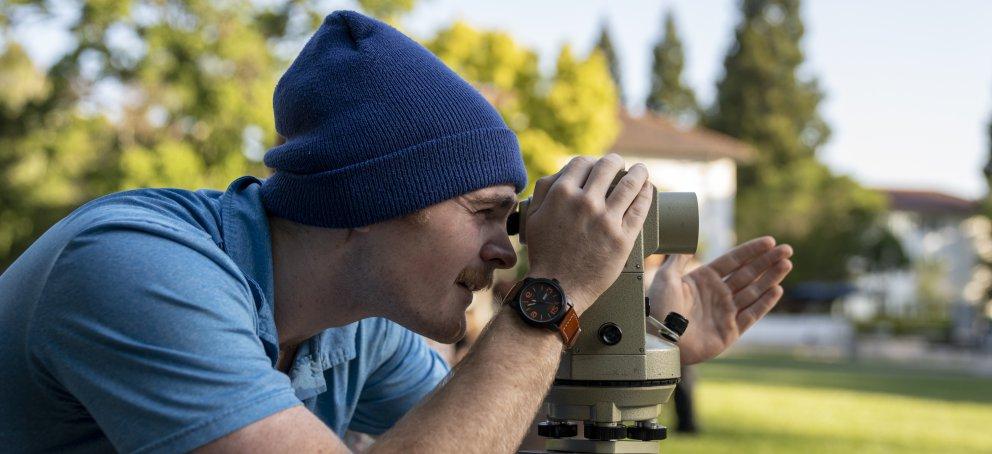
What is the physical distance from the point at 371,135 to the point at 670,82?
71.5m

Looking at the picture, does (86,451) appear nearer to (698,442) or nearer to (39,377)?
(39,377)

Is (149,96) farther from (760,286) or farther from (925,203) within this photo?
(925,203)

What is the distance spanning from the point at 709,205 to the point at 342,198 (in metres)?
52.3

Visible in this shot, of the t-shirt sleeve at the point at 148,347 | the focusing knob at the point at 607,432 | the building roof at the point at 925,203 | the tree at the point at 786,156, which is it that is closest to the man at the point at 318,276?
the t-shirt sleeve at the point at 148,347

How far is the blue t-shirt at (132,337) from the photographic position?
1.53 m

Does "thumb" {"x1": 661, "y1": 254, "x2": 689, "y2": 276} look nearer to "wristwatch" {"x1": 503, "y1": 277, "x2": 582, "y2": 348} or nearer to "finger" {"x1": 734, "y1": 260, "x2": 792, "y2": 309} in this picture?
"finger" {"x1": 734, "y1": 260, "x2": 792, "y2": 309}

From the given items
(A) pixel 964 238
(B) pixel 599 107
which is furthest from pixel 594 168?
(A) pixel 964 238

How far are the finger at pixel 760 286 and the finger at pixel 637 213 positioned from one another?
69cm

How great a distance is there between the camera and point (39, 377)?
1668mm

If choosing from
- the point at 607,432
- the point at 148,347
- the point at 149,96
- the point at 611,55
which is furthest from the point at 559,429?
the point at 611,55

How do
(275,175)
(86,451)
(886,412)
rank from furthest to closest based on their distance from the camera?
1. (886,412)
2. (275,175)
3. (86,451)

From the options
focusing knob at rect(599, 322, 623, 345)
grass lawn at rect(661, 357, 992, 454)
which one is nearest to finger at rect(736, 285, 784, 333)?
focusing knob at rect(599, 322, 623, 345)

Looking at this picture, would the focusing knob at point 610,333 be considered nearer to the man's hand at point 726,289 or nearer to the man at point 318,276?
the man at point 318,276

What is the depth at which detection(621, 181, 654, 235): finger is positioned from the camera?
6.42ft
